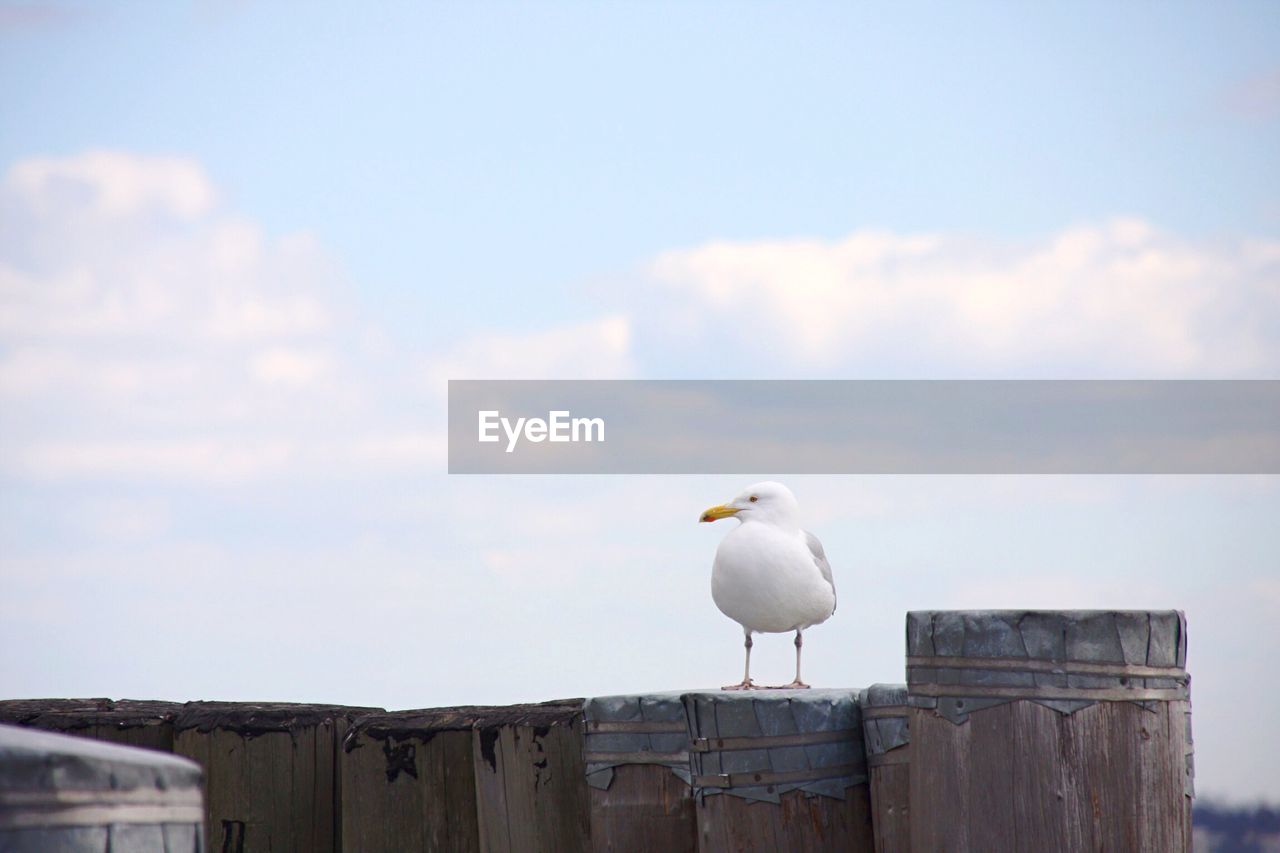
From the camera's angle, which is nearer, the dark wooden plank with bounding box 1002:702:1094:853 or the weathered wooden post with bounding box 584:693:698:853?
the dark wooden plank with bounding box 1002:702:1094:853

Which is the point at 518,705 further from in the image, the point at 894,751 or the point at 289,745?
the point at 894,751

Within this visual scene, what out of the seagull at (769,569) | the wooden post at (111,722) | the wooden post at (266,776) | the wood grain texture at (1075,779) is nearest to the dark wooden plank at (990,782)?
the wood grain texture at (1075,779)

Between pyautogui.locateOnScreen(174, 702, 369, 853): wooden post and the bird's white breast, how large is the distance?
282 centimetres

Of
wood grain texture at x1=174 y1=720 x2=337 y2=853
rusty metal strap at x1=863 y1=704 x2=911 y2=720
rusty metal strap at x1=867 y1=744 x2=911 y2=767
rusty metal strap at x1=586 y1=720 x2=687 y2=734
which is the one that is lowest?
wood grain texture at x1=174 y1=720 x2=337 y2=853

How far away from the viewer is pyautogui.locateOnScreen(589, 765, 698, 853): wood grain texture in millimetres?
6484

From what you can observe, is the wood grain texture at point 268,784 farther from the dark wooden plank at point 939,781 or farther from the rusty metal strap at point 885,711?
the dark wooden plank at point 939,781

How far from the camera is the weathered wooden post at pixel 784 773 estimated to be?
5.88 m

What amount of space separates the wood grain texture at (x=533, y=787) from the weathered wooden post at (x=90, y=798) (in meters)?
3.93

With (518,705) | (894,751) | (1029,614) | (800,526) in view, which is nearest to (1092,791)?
(1029,614)

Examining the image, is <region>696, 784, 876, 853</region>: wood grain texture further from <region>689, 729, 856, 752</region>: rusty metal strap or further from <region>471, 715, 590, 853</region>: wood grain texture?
<region>471, 715, 590, 853</region>: wood grain texture

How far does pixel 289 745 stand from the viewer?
753 cm

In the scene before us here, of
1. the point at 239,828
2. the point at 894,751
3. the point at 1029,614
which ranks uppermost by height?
the point at 1029,614

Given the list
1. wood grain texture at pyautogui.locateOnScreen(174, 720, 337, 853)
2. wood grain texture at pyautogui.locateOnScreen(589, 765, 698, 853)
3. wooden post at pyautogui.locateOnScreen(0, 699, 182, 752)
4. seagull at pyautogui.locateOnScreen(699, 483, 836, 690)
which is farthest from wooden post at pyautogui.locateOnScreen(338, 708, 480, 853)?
seagull at pyautogui.locateOnScreen(699, 483, 836, 690)

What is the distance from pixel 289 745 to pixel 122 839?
15.5ft
